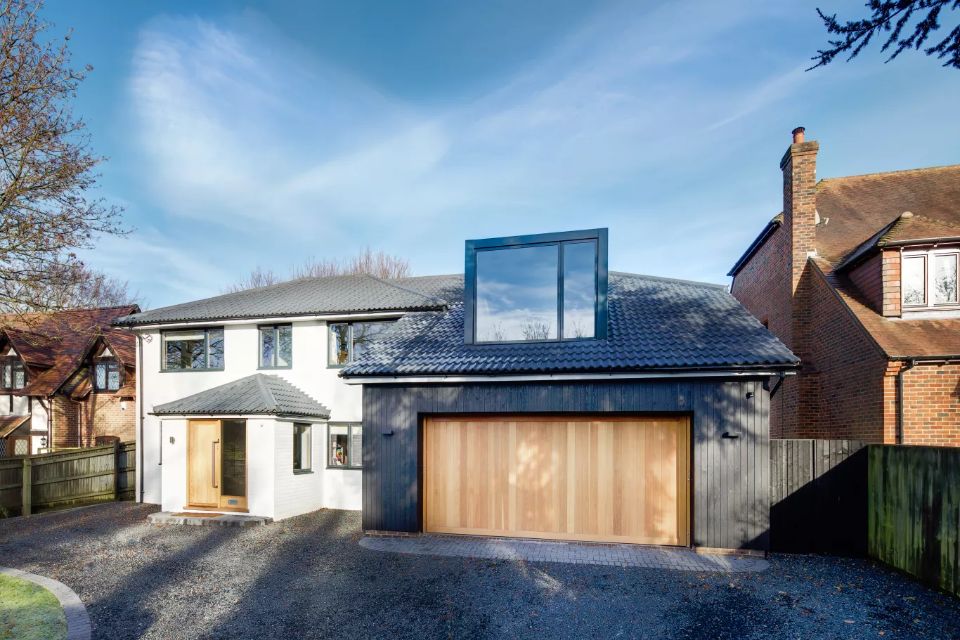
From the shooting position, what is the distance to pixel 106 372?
17.6 metres

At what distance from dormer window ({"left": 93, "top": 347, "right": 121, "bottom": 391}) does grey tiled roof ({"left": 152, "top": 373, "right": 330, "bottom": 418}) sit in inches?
286

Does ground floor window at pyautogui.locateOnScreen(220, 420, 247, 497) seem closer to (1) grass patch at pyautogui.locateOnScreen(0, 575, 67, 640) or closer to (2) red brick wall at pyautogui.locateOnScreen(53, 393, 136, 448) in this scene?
(1) grass patch at pyautogui.locateOnScreen(0, 575, 67, 640)

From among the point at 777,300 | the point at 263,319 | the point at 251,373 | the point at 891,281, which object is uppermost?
the point at 891,281

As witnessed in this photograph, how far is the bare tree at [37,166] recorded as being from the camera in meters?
9.20

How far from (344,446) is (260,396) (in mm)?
2344

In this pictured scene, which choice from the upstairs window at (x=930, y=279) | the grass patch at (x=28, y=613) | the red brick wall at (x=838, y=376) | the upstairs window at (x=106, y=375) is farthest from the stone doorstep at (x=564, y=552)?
the upstairs window at (x=106, y=375)

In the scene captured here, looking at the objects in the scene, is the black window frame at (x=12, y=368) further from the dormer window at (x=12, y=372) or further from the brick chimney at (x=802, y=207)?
the brick chimney at (x=802, y=207)

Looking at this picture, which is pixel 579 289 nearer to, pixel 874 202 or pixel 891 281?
pixel 891 281

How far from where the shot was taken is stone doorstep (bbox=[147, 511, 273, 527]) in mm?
10414

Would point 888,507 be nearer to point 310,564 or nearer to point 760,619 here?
point 760,619

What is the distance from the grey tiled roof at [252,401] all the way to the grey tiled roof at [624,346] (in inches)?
100

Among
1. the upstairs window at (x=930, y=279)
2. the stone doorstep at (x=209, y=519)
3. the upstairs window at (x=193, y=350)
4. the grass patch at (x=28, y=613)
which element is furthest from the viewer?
the upstairs window at (x=193, y=350)

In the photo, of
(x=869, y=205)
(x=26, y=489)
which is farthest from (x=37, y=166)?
(x=869, y=205)

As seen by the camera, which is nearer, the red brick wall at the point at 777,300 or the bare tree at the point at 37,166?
the bare tree at the point at 37,166
